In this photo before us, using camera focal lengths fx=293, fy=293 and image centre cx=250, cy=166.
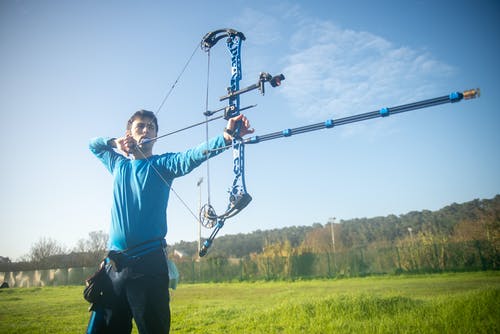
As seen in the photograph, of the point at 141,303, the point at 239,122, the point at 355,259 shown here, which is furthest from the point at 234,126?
the point at 355,259

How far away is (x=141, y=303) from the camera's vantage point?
2604 millimetres

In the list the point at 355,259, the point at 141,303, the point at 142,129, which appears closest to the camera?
the point at 141,303

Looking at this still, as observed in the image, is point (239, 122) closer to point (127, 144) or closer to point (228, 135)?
point (228, 135)

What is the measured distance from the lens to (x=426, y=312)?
6.87 m

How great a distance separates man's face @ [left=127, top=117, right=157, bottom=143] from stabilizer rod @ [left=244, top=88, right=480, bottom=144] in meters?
1.26

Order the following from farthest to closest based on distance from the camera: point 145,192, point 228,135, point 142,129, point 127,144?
point 142,129 → point 127,144 → point 228,135 → point 145,192

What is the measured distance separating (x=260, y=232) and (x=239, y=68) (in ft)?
398

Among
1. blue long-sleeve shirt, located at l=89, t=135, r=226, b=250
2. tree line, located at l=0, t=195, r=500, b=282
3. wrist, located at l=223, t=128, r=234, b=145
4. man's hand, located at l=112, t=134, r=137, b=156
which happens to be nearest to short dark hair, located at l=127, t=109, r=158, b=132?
man's hand, located at l=112, t=134, r=137, b=156

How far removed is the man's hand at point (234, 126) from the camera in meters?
3.30

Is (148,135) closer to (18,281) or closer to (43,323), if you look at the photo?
(43,323)

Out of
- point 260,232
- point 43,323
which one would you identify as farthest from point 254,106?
point 260,232

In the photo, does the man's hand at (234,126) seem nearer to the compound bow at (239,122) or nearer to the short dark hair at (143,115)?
the compound bow at (239,122)

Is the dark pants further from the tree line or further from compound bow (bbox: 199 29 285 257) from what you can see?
the tree line

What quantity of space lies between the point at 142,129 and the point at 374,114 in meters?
2.73
